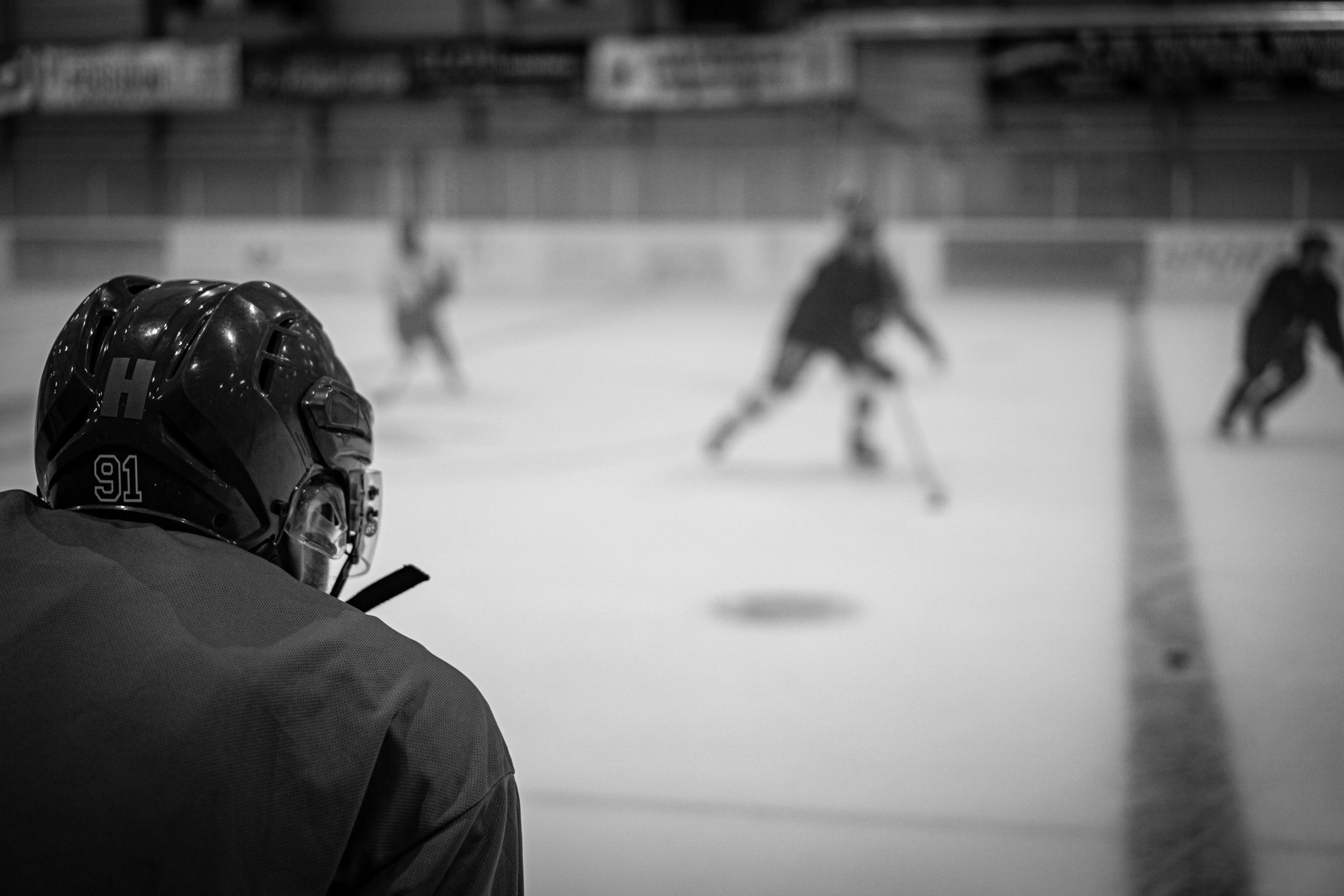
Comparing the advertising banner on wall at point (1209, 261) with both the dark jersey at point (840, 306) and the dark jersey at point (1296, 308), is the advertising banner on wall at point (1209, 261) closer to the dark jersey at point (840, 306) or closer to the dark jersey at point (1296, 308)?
the dark jersey at point (1296, 308)

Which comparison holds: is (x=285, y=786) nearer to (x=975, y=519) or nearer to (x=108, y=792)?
(x=108, y=792)

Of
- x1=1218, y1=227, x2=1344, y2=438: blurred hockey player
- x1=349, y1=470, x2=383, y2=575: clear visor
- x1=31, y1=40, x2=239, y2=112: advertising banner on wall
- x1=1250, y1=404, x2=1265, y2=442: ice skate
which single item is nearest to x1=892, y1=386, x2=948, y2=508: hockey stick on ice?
x1=1218, y1=227, x2=1344, y2=438: blurred hockey player

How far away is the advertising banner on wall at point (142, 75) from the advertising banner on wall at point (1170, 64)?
12545 mm

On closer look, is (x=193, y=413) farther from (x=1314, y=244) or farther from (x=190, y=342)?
(x=1314, y=244)

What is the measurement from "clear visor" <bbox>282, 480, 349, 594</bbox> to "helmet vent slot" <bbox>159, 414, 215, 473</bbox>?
→ 0.38 feet

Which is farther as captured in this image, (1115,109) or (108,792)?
(1115,109)

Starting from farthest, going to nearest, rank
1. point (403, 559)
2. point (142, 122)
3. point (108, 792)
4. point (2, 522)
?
point (142, 122) < point (403, 559) < point (2, 522) < point (108, 792)

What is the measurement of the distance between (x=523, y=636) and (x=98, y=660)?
12.5 feet

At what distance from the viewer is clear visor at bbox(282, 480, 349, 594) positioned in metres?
1.46

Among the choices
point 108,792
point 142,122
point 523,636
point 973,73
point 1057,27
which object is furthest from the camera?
point 142,122

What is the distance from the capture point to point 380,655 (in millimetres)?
1157

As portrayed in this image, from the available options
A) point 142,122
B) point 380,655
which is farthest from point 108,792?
point 142,122

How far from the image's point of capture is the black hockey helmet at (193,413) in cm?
132

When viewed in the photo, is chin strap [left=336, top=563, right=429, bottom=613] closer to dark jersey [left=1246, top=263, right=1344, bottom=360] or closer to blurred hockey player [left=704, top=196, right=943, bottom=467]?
blurred hockey player [left=704, top=196, right=943, bottom=467]
